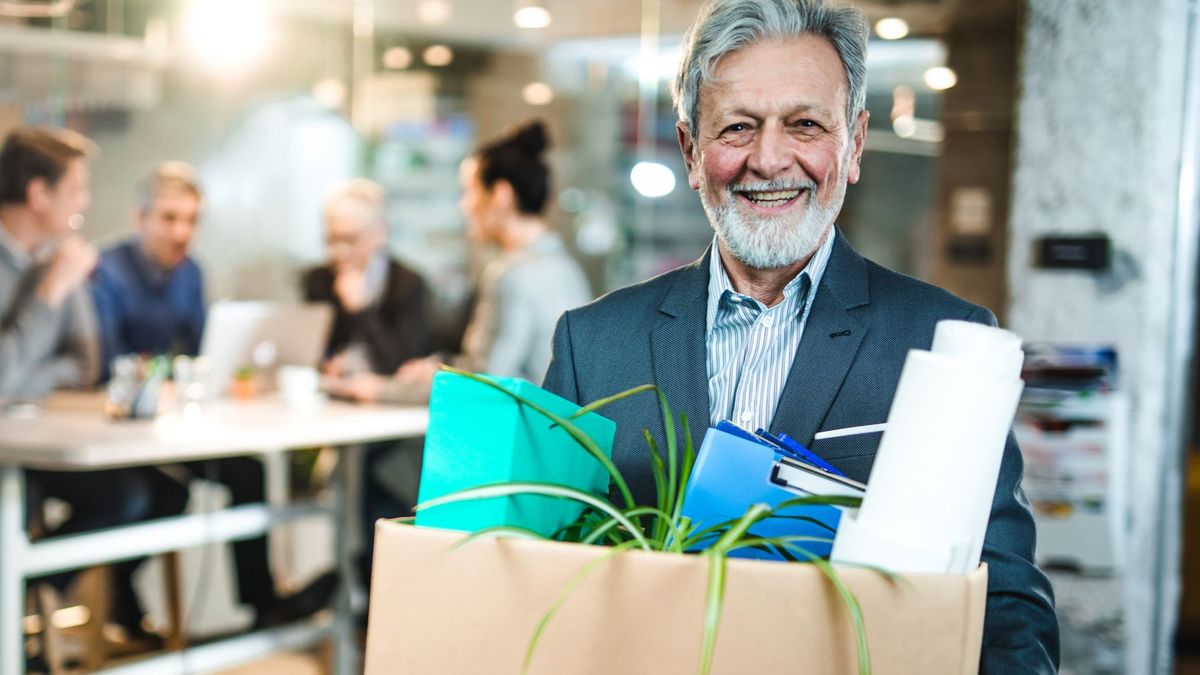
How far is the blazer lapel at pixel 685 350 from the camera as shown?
130 centimetres

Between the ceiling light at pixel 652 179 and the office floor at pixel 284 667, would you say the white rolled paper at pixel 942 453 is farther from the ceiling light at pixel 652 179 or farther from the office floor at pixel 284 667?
the ceiling light at pixel 652 179

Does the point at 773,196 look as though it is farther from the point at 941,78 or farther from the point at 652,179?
the point at 652,179

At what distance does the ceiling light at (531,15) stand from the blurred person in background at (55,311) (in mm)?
2062

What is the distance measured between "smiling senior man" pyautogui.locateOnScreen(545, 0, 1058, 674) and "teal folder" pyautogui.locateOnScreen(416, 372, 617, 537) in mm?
435

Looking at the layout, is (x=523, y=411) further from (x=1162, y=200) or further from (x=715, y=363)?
(x=1162, y=200)

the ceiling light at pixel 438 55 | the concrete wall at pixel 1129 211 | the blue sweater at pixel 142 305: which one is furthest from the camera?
the ceiling light at pixel 438 55

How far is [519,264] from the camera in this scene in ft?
12.8

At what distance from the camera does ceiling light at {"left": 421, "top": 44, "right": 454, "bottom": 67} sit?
19.1ft

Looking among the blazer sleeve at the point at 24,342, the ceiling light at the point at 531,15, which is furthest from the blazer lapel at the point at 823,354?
the ceiling light at the point at 531,15

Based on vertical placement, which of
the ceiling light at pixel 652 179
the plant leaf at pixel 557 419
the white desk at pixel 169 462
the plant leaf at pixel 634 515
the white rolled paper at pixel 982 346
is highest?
the ceiling light at pixel 652 179

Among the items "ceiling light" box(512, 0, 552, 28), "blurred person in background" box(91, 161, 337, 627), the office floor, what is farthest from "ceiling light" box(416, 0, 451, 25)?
the office floor

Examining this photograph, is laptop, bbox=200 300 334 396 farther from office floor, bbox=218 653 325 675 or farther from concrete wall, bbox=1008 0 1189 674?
concrete wall, bbox=1008 0 1189 674

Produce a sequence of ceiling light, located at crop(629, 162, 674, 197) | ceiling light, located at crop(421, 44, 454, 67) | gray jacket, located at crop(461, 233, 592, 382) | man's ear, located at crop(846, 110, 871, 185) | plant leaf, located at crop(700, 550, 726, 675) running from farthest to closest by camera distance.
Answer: ceiling light, located at crop(421, 44, 454, 67), ceiling light, located at crop(629, 162, 674, 197), gray jacket, located at crop(461, 233, 592, 382), man's ear, located at crop(846, 110, 871, 185), plant leaf, located at crop(700, 550, 726, 675)

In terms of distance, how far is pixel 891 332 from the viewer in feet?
4.21
